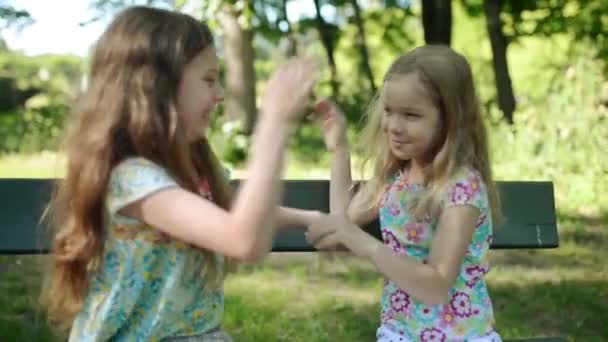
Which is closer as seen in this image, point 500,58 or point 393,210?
point 393,210

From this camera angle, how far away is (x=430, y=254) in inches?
92.9

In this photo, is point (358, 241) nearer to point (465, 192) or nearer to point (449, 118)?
point (465, 192)

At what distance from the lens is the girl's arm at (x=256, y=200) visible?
1.74 meters

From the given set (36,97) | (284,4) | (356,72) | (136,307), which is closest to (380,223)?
(136,307)

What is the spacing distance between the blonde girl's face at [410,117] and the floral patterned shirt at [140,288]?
609 millimetres

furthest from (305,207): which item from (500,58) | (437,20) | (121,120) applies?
(500,58)

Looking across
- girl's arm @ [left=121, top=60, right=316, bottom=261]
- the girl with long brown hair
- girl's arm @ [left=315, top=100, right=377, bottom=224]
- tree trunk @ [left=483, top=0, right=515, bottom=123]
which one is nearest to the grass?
girl's arm @ [left=315, top=100, right=377, bottom=224]

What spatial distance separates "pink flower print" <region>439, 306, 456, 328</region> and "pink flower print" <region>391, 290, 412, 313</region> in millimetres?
Result: 95

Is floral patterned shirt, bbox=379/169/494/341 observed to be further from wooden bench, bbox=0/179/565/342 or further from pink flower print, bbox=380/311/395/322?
wooden bench, bbox=0/179/565/342

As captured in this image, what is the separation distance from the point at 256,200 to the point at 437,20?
5.16 metres

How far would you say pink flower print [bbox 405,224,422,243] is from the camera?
98.5 inches

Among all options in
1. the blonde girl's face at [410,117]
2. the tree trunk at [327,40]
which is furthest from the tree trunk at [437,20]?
the blonde girl's face at [410,117]

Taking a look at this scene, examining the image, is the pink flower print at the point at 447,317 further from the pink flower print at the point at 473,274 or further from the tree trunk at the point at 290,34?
the tree trunk at the point at 290,34

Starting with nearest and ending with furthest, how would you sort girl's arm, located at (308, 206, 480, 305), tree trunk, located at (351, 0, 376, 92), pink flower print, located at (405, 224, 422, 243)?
girl's arm, located at (308, 206, 480, 305) < pink flower print, located at (405, 224, 422, 243) < tree trunk, located at (351, 0, 376, 92)
